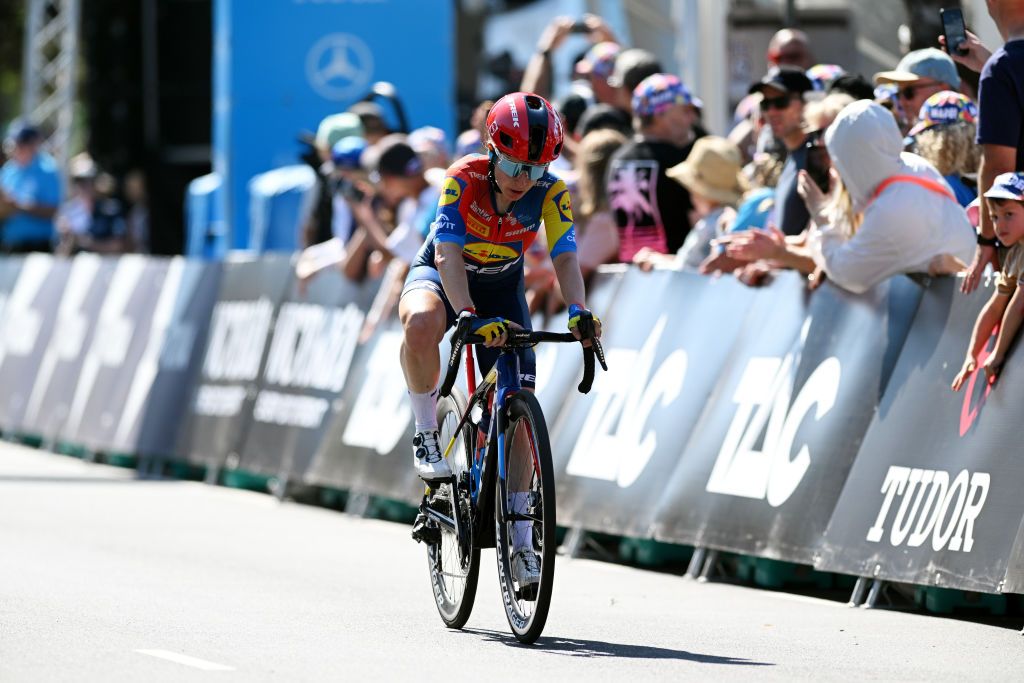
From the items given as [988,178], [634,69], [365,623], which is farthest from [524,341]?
[634,69]

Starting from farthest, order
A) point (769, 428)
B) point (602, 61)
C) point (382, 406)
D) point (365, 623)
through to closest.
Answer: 1. point (602, 61)
2. point (382, 406)
3. point (769, 428)
4. point (365, 623)

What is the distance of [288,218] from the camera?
1873 cm

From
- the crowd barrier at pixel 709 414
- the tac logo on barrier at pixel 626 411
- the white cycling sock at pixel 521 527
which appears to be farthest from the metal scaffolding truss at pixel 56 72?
the white cycling sock at pixel 521 527

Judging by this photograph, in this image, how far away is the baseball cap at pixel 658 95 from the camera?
12039 millimetres

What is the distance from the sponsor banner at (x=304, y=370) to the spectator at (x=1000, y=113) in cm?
608

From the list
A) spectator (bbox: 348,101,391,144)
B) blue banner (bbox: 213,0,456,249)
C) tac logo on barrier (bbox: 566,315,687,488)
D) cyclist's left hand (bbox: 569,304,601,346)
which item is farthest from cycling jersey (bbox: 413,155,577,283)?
blue banner (bbox: 213,0,456,249)

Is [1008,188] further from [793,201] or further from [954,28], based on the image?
[793,201]

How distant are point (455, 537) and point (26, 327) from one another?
1296 cm

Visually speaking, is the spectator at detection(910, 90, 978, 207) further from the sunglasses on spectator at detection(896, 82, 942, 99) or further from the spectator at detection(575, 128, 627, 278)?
the spectator at detection(575, 128, 627, 278)

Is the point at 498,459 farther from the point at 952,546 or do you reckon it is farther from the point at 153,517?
the point at 153,517

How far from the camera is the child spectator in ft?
28.0

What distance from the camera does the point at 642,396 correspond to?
11.2 metres

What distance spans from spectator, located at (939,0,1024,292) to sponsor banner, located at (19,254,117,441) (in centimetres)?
1131

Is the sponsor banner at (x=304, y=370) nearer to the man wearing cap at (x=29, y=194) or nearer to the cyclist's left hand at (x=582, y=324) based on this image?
the cyclist's left hand at (x=582, y=324)
